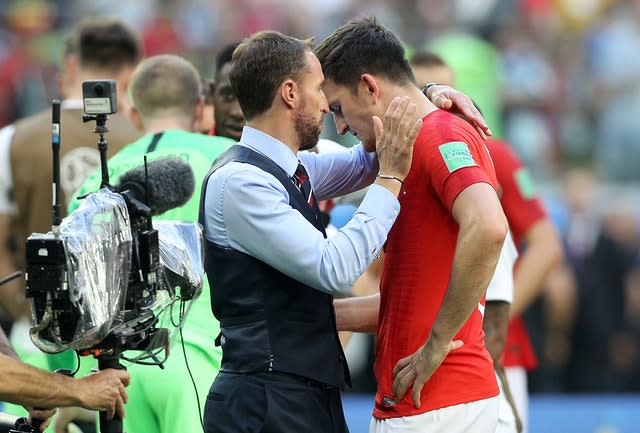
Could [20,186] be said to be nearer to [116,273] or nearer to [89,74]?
[89,74]

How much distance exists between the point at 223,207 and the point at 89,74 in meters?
3.13

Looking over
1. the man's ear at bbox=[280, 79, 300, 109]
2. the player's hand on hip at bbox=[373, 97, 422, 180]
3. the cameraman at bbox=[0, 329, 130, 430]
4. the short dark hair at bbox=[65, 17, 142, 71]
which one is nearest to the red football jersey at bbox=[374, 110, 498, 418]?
the player's hand on hip at bbox=[373, 97, 422, 180]

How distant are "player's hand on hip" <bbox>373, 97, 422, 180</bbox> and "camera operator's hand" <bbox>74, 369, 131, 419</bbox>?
101 centimetres

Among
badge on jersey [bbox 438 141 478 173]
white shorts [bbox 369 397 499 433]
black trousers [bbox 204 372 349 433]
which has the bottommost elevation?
white shorts [bbox 369 397 499 433]

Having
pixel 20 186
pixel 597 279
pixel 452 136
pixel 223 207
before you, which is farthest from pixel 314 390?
pixel 597 279

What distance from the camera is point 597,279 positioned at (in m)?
10.4

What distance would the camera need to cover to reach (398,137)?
367 centimetres

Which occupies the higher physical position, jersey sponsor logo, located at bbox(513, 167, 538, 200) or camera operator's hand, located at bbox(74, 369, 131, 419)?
jersey sponsor logo, located at bbox(513, 167, 538, 200)

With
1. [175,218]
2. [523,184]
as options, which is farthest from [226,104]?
[523,184]

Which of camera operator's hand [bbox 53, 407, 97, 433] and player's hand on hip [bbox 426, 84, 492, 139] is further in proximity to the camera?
camera operator's hand [bbox 53, 407, 97, 433]

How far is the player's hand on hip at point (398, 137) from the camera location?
3.65 meters

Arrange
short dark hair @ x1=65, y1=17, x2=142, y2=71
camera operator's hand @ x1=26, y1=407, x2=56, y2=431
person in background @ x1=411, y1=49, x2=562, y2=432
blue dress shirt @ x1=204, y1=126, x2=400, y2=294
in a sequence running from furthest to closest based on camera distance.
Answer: short dark hair @ x1=65, y1=17, x2=142, y2=71
person in background @ x1=411, y1=49, x2=562, y2=432
camera operator's hand @ x1=26, y1=407, x2=56, y2=431
blue dress shirt @ x1=204, y1=126, x2=400, y2=294

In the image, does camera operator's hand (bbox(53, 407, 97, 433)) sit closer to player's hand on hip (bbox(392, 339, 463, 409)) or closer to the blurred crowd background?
player's hand on hip (bbox(392, 339, 463, 409))

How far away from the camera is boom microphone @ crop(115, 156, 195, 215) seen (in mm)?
3879
